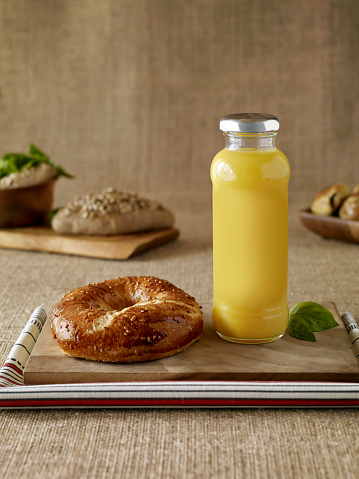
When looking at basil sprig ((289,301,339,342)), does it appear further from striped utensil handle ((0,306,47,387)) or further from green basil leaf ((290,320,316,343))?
striped utensil handle ((0,306,47,387))

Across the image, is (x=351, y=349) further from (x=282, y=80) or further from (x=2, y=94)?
(x=2, y=94)

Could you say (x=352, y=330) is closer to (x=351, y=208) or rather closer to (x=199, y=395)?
(x=199, y=395)

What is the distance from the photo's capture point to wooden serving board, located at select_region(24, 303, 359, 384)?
1.12 meters

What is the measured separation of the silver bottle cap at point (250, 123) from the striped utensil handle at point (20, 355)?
1.89 feet

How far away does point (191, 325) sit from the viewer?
121 centimetres

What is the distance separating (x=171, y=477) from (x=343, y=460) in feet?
0.84

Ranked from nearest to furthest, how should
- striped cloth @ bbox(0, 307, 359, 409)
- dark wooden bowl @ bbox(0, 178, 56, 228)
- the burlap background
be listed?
striped cloth @ bbox(0, 307, 359, 409), dark wooden bowl @ bbox(0, 178, 56, 228), the burlap background

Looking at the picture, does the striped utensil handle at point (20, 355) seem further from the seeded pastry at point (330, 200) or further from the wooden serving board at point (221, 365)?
the seeded pastry at point (330, 200)

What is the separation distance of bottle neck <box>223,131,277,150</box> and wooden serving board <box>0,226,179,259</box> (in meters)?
1.15

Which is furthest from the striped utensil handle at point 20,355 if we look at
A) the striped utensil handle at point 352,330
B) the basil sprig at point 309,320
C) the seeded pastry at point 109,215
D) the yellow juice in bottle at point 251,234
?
the seeded pastry at point 109,215

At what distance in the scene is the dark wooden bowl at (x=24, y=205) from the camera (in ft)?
8.38

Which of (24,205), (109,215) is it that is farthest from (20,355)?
(24,205)

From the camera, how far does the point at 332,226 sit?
2.40 m

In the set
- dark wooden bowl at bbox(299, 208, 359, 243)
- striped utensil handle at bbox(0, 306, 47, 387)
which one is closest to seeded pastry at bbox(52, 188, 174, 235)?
dark wooden bowl at bbox(299, 208, 359, 243)
